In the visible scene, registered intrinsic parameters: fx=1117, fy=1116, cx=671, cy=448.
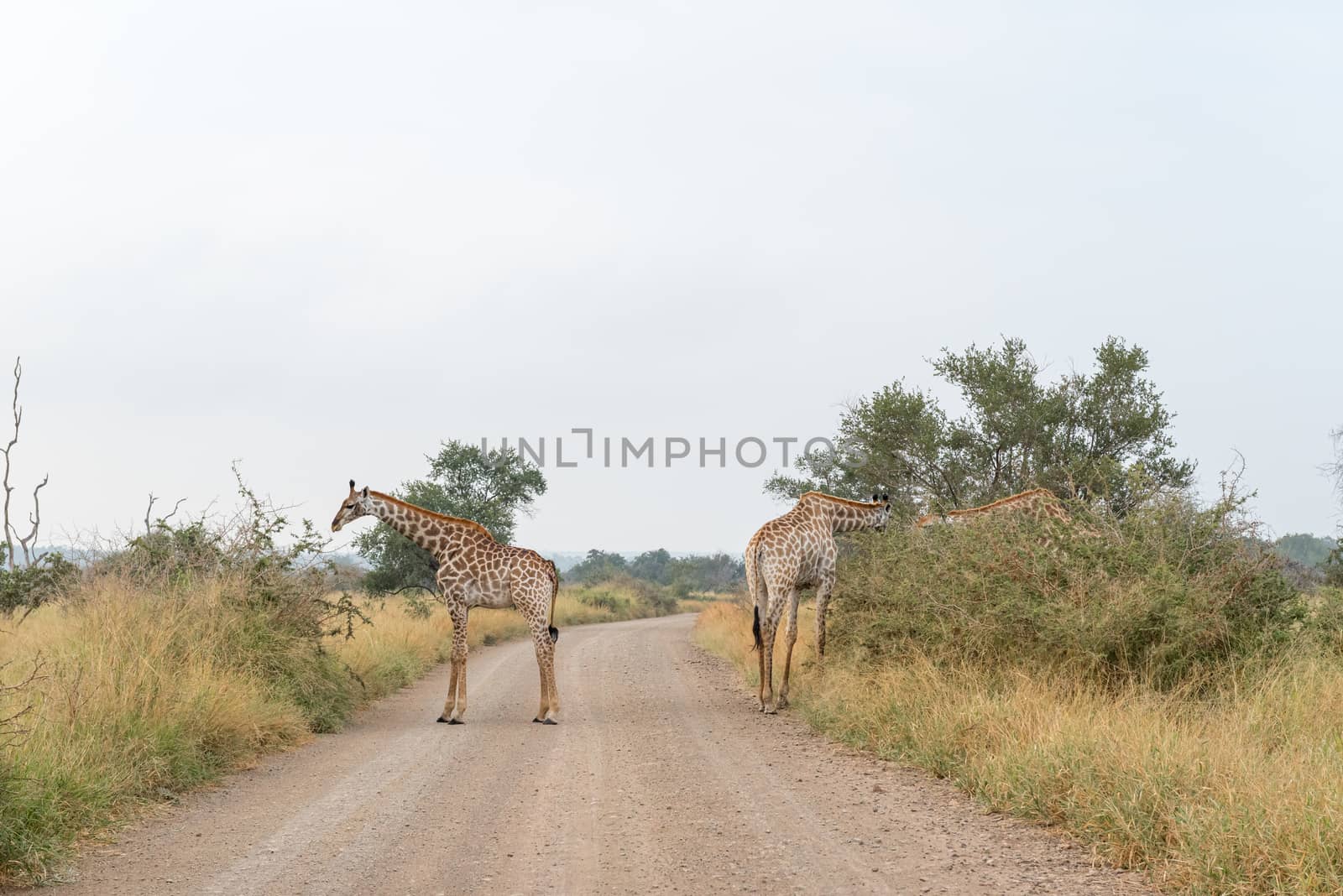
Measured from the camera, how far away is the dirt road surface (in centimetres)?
585

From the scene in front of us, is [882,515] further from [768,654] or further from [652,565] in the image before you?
[652,565]

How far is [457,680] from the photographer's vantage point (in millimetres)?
12453

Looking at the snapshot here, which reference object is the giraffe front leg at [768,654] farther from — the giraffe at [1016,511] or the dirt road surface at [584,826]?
the giraffe at [1016,511]

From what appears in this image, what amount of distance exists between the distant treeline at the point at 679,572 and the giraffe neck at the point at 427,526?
45.3 meters

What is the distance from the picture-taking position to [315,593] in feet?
42.4

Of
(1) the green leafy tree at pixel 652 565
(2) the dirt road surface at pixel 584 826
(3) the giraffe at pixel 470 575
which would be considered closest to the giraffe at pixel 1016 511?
(2) the dirt road surface at pixel 584 826

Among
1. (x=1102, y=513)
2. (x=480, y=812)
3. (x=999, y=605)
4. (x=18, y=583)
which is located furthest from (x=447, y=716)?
(x=18, y=583)

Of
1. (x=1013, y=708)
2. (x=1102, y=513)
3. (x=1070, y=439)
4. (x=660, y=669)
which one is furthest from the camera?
(x=1070, y=439)

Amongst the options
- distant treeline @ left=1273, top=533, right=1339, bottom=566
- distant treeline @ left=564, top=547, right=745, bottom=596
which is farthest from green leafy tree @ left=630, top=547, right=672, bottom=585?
distant treeline @ left=1273, top=533, right=1339, bottom=566

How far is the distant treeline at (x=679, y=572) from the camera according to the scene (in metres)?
Answer: 65.4

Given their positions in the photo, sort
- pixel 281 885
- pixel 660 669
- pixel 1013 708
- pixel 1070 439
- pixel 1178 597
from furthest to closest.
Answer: pixel 1070 439
pixel 660 669
pixel 1178 597
pixel 1013 708
pixel 281 885

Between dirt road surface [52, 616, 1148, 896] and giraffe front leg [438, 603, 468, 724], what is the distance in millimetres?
537

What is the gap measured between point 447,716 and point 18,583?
1140 cm

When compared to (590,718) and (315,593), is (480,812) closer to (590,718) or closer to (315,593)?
(590,718)
